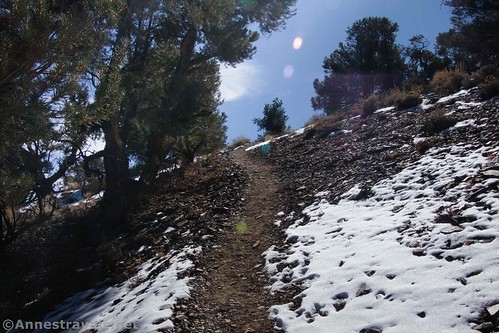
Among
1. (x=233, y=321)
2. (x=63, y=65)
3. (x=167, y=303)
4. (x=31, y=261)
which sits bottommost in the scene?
(x=233, y=321)

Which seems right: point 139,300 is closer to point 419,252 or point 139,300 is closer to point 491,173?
point 419,252

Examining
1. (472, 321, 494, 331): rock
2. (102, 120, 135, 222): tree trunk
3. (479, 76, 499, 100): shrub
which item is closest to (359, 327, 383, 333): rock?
(472, 321, 494, 331): rock

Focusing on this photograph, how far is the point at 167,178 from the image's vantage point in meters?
13.6

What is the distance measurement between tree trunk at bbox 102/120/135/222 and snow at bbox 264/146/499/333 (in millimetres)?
5561

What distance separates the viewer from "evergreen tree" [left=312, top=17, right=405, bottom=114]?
28.7 meters

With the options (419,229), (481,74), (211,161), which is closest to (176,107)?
(211,161)

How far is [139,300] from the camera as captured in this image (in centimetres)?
566

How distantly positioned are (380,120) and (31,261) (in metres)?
11.9

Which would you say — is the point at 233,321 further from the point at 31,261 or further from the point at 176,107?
the point at 176,107

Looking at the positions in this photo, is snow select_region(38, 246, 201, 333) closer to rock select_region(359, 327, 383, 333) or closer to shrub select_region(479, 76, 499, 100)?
rock select_region(359, 327, 383, 333)

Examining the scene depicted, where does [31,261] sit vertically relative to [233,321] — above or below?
above

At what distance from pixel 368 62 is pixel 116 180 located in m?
24.0

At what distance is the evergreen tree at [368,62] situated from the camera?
28.7 m

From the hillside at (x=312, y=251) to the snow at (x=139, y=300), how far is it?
28 millimetres
